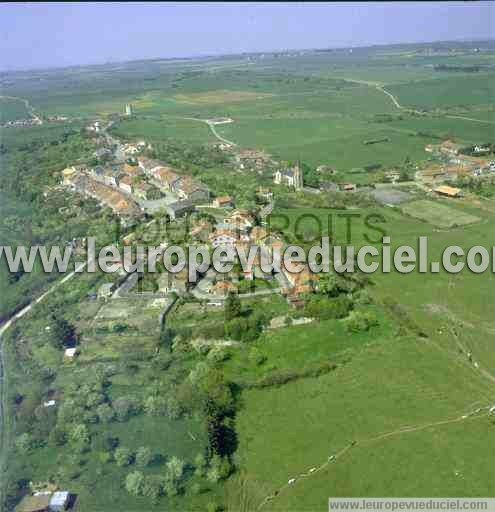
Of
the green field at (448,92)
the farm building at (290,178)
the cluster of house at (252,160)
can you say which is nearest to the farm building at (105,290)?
the farm building at (290,178)

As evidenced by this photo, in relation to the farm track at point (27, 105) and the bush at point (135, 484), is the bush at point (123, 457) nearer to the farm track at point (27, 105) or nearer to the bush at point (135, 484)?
the bush at point (135, 484)

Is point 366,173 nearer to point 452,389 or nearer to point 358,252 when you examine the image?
point 358,252

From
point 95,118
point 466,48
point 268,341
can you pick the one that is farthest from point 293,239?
point 466,48

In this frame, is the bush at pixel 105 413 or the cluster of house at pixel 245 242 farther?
the cluster of house at pixel 245 242

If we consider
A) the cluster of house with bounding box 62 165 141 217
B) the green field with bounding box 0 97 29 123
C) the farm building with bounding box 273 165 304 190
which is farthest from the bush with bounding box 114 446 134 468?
the green field with bounding box 0 97 29 123

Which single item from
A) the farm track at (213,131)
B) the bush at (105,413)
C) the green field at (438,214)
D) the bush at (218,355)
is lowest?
the bush at (105,413)

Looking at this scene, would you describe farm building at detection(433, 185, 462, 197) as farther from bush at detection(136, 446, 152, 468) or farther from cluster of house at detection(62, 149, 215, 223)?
bush at detection(136, 446, 152, 468)
